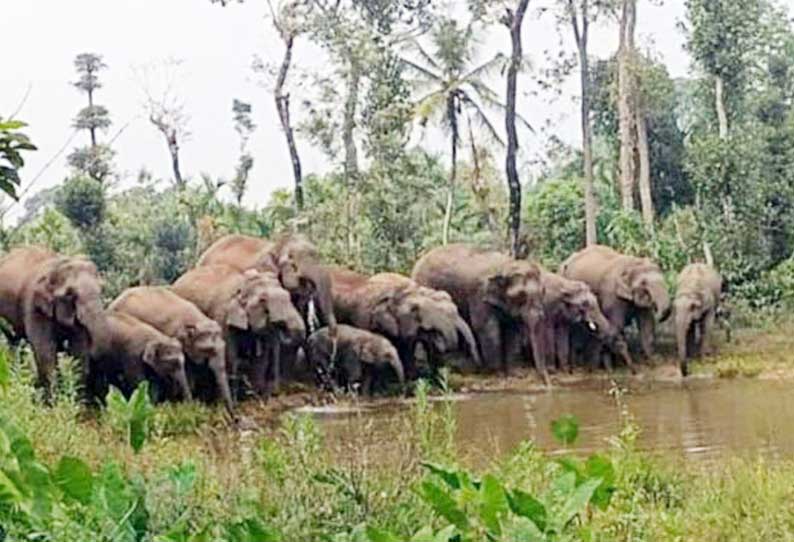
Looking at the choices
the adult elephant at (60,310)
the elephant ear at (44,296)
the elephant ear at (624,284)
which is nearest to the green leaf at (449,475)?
the adult elephant at (60,310)

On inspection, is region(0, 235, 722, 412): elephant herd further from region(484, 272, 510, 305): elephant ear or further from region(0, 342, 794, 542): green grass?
region(0, 342, 794, 542): green grass

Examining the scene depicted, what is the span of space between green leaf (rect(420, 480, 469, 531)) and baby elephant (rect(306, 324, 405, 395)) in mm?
14202

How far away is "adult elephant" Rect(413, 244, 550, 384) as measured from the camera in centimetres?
1983

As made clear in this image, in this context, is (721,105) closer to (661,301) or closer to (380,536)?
(661,301)

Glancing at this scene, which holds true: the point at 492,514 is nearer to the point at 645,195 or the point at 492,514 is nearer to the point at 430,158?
the point at 645,195

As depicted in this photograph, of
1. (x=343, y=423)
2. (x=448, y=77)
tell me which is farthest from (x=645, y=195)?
(x=343, y=423)

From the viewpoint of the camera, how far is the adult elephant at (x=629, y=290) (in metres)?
20.8

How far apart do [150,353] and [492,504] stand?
12.6 metres

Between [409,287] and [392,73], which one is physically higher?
[392,73]

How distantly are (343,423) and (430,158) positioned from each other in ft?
63.1

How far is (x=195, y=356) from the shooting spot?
1543 centimetres

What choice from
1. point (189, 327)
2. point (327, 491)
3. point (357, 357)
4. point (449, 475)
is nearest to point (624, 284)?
point (357, 357)

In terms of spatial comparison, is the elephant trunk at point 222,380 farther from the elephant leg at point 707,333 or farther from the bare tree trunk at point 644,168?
the bare tree trunk at point 644,168

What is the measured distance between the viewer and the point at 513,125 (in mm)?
26859
